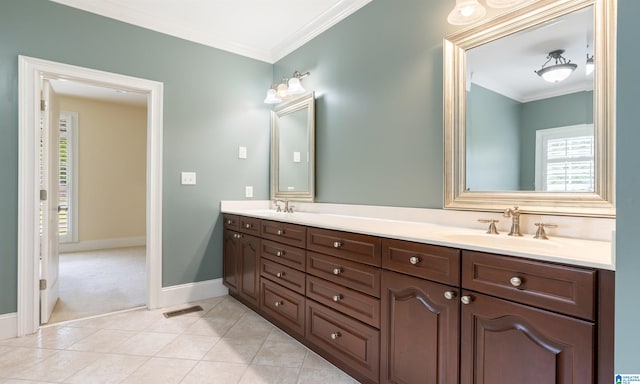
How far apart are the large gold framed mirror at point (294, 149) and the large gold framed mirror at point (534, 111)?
132cm

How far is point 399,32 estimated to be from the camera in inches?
81.7

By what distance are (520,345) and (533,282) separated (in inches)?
8.4

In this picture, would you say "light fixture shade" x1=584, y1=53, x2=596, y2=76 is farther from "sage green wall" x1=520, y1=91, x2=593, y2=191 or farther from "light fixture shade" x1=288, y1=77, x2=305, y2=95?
"light fixture shade" x1=288, y1=77, x2=305, y2=95

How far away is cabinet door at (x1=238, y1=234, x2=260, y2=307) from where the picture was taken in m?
2.46

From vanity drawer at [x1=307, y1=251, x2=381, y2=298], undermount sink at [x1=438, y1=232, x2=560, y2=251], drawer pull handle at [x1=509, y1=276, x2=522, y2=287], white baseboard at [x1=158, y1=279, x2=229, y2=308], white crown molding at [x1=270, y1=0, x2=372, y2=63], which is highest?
white crown molding at [x1=270, y1=0, x2=372, y2=63]

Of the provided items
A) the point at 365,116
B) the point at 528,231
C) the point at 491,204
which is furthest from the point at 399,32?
the point at 528,231

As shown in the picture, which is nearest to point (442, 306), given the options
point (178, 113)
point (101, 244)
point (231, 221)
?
point (231, 221)

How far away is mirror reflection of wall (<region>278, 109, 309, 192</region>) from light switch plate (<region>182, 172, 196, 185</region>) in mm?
823

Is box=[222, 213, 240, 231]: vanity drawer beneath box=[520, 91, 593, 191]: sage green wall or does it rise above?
beneath

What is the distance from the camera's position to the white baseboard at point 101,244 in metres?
4.98

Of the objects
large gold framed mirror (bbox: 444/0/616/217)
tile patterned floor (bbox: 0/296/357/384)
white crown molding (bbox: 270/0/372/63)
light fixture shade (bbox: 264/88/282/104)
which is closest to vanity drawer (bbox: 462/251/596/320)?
large gold framed mirror (bbox: 444/0/616/217)

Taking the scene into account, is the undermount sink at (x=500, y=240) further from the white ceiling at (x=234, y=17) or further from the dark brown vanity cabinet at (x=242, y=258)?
the white ceiling at (x=234, y=17)

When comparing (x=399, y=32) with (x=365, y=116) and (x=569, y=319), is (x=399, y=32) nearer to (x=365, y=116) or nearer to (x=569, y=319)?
(x=365, y=116)

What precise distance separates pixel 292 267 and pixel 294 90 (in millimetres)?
1610
